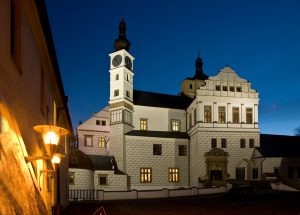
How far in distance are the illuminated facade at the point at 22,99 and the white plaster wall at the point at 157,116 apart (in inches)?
1415

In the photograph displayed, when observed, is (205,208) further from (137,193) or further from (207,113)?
(207,113)

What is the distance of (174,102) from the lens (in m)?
52.0

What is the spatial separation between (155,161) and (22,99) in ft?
127

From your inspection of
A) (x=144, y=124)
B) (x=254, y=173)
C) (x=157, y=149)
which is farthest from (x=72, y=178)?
(x=254, y=173)

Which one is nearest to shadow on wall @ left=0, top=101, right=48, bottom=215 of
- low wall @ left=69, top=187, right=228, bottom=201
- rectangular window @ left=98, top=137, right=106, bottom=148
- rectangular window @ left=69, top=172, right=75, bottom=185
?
low wall @ left=69, top=187, right=228, bottom=201

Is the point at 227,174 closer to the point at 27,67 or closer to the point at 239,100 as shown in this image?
the point at 239,100

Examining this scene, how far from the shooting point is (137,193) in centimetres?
3409

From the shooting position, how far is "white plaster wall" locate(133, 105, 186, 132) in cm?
4747

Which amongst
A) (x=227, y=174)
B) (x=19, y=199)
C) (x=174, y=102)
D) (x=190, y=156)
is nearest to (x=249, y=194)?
(x=227, y=174)

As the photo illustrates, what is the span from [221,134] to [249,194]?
1433 cm

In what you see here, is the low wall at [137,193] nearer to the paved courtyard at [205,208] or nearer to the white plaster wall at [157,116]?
the paved courtyard at [205,208]

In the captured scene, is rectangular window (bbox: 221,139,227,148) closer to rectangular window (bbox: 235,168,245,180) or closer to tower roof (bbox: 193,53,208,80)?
rectangular window (bbox: 235,168,245,180)

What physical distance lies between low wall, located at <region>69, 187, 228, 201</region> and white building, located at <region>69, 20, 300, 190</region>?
4954mm

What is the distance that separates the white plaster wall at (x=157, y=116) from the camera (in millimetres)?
47469
